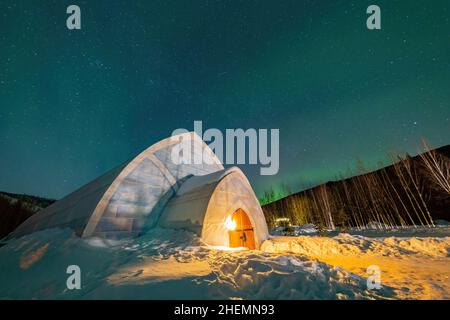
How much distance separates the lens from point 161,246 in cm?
769

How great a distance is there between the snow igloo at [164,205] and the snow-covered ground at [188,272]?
0.89 metres

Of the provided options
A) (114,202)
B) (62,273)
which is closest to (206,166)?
(114,202)

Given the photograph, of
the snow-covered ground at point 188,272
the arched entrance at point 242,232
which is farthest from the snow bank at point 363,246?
the arched entrance at point 242,232

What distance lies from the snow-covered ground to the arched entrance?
5.08 meters

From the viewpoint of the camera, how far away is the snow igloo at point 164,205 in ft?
30.0

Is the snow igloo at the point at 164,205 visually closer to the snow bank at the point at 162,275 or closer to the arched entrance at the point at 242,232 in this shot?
the arched entrance at the point at 242,232

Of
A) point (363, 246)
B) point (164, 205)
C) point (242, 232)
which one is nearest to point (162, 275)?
point (164, 205)

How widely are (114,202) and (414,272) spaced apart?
474 inches

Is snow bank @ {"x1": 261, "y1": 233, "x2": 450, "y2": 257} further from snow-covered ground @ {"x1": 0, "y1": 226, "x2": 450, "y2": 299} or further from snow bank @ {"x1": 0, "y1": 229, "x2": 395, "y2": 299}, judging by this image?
snow bank @ {"x1": 0, "y1": 229, "x2": 395, "y2": 299}

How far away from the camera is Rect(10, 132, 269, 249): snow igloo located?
9.16 m

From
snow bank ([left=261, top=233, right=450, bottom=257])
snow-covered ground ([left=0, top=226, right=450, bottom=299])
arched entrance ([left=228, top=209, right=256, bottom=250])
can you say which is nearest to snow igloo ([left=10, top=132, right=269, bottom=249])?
arched entrance ([left=228, top=209, right=256, bottom=250])

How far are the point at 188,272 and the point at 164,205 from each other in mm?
7211

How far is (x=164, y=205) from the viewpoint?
1143 centimetres
